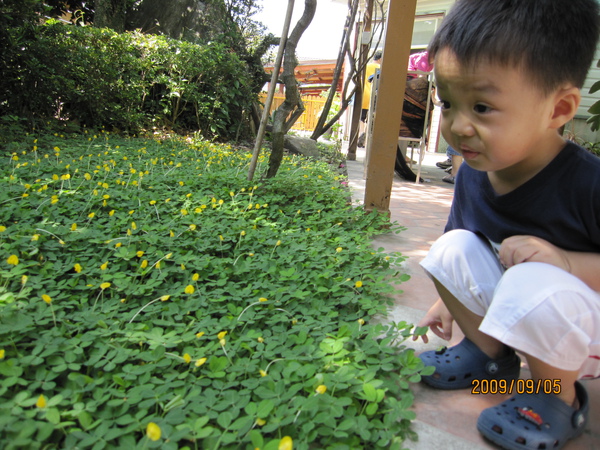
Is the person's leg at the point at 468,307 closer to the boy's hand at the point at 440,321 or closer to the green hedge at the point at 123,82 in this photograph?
the boy's hand at the point at 440,321

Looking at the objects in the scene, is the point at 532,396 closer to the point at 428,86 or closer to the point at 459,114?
the point at 459,114

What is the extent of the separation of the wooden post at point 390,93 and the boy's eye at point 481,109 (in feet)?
6.40

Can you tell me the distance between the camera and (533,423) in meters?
1.18

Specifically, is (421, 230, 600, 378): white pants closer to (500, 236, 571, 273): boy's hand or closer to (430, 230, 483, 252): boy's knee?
(500, 236, 571, 273): boy's hand

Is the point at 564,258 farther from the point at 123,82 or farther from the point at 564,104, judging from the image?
the point at 123,82

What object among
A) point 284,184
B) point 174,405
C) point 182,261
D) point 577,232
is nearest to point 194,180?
point 284,184

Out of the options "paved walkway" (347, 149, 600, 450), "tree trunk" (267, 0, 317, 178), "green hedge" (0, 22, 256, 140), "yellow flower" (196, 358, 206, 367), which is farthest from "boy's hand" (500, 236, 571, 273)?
"green hedge" (0, 22, 256, 140)

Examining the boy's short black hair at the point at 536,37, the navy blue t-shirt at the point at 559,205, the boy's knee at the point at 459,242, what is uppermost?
the boy's short black hair at the point at 536,37

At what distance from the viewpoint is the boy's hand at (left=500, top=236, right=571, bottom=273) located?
1.23 meters

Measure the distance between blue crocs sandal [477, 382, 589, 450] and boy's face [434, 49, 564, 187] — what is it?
25.5 inches

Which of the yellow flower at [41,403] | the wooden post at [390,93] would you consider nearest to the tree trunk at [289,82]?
the wooden post at [390,93]

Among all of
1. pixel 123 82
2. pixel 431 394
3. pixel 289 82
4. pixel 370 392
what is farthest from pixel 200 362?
pixel 123 82

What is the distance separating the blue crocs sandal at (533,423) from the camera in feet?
3.80

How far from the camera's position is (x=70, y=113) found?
6480 millimetres
